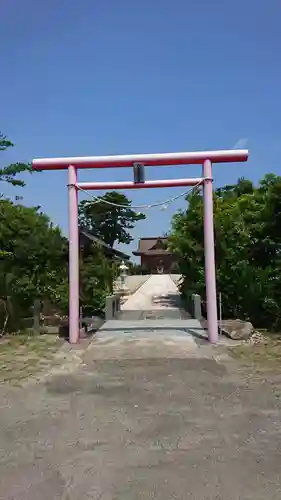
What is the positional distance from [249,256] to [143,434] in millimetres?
9458

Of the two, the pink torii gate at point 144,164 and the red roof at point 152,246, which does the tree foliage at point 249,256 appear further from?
the red roof at point 152,246

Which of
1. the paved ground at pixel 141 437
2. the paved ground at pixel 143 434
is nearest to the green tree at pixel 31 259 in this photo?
the paved ground at pixel 143 434

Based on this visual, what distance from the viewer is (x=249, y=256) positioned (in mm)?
13383

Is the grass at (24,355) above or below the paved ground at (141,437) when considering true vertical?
above

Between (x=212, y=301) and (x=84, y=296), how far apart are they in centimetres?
588

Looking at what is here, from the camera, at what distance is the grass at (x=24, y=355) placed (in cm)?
744

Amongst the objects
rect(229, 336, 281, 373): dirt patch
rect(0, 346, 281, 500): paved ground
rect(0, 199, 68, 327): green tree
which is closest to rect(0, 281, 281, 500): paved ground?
rect(0, 346, 281, 500): paved ground

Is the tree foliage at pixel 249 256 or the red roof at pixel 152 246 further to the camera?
the red roof at pixel 152 246

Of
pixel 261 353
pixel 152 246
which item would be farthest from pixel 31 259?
pixel 152 246

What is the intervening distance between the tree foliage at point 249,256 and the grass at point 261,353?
2.36 m

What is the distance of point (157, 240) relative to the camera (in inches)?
2601

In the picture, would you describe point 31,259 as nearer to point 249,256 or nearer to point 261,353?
point 249,256

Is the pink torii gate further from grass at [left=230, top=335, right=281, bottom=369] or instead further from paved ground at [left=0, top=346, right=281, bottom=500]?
paved ground at [left=0, top=346, right=281, bottom=500]

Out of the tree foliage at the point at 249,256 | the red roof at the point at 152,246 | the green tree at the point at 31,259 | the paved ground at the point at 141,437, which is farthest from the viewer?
the red roof at the point at 152,246
